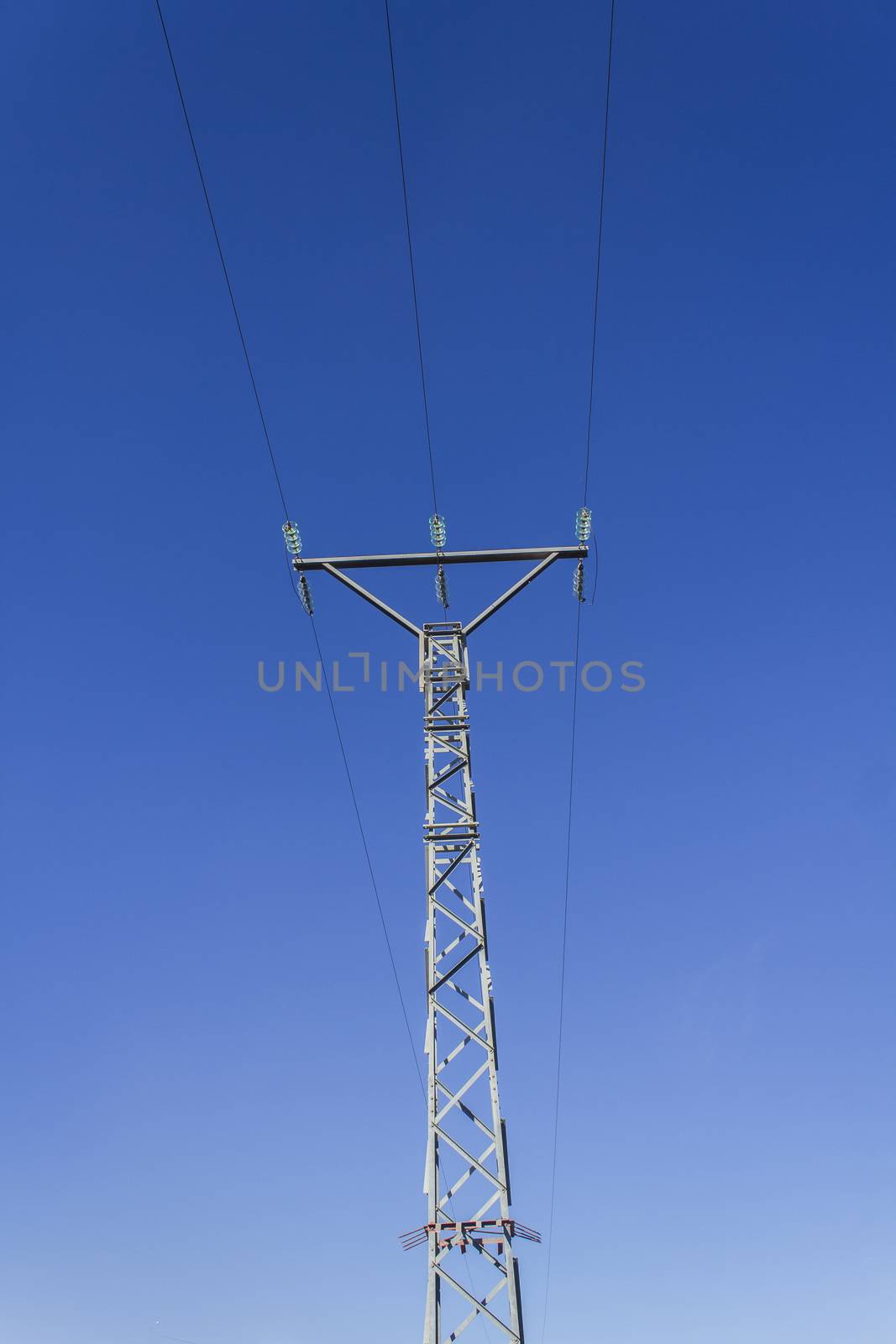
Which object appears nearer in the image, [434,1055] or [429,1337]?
[429,1337]

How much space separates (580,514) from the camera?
1858 centimetres

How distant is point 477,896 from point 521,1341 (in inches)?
231

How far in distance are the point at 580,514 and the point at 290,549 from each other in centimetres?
601

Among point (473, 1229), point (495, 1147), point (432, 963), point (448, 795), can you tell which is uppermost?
point (448, 795)

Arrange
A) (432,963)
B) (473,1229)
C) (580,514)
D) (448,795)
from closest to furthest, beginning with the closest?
(473,1229) → (432,963) → (448,795) → (580,514)

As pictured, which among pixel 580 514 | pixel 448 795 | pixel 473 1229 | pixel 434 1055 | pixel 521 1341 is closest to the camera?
pixel 521 1341

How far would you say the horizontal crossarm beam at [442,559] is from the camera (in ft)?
60.5

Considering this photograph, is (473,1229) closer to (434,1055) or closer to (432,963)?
(434,1055)

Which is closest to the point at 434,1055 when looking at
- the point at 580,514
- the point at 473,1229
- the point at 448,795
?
the point at 473,1229

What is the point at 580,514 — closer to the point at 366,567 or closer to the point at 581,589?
the point at 581,589

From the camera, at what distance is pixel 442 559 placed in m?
18.4

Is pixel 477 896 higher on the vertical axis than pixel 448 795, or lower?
lower

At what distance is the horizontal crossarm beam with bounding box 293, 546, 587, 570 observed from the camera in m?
18.5

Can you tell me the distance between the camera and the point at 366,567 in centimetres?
1870
